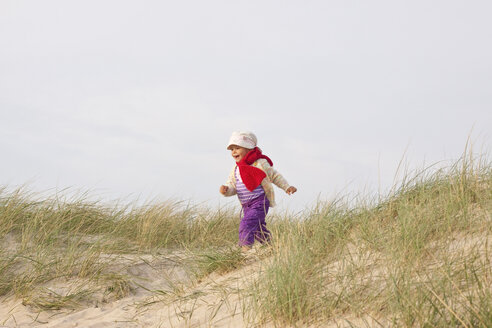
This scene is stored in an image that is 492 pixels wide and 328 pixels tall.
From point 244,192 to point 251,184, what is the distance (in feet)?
0.56

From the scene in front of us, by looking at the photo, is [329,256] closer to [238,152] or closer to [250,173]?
[250,173]

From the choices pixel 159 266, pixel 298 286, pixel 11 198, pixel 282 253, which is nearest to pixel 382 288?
pixel 298 286

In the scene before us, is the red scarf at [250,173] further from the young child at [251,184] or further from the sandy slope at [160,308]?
the sandy slope at [160,308]

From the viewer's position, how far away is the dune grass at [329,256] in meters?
2.79

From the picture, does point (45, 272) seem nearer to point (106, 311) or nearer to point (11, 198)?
point (106, 311)

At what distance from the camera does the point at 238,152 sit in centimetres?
530

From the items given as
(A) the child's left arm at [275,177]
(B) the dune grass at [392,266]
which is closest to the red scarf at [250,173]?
(A) the child's left arm at [275,177]

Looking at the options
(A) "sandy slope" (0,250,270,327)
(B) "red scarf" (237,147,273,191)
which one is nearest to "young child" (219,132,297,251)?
(B) "red scarf" (237,147,273,191)

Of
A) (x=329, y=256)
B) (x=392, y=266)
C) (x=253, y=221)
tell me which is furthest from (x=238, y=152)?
(x=392, y=266)

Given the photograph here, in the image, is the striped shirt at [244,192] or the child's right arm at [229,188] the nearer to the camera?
the striped shirt at [244,192]

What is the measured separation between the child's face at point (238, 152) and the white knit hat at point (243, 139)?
0.22ft

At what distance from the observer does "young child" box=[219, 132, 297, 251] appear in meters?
5.16

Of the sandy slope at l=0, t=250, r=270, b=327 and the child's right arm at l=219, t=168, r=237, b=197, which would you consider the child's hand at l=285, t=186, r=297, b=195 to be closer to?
the child's right arm at l=219, t=168, r=237, b=197

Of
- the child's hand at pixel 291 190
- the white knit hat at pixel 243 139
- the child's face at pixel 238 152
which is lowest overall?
the child's hand at pixel 291 190
